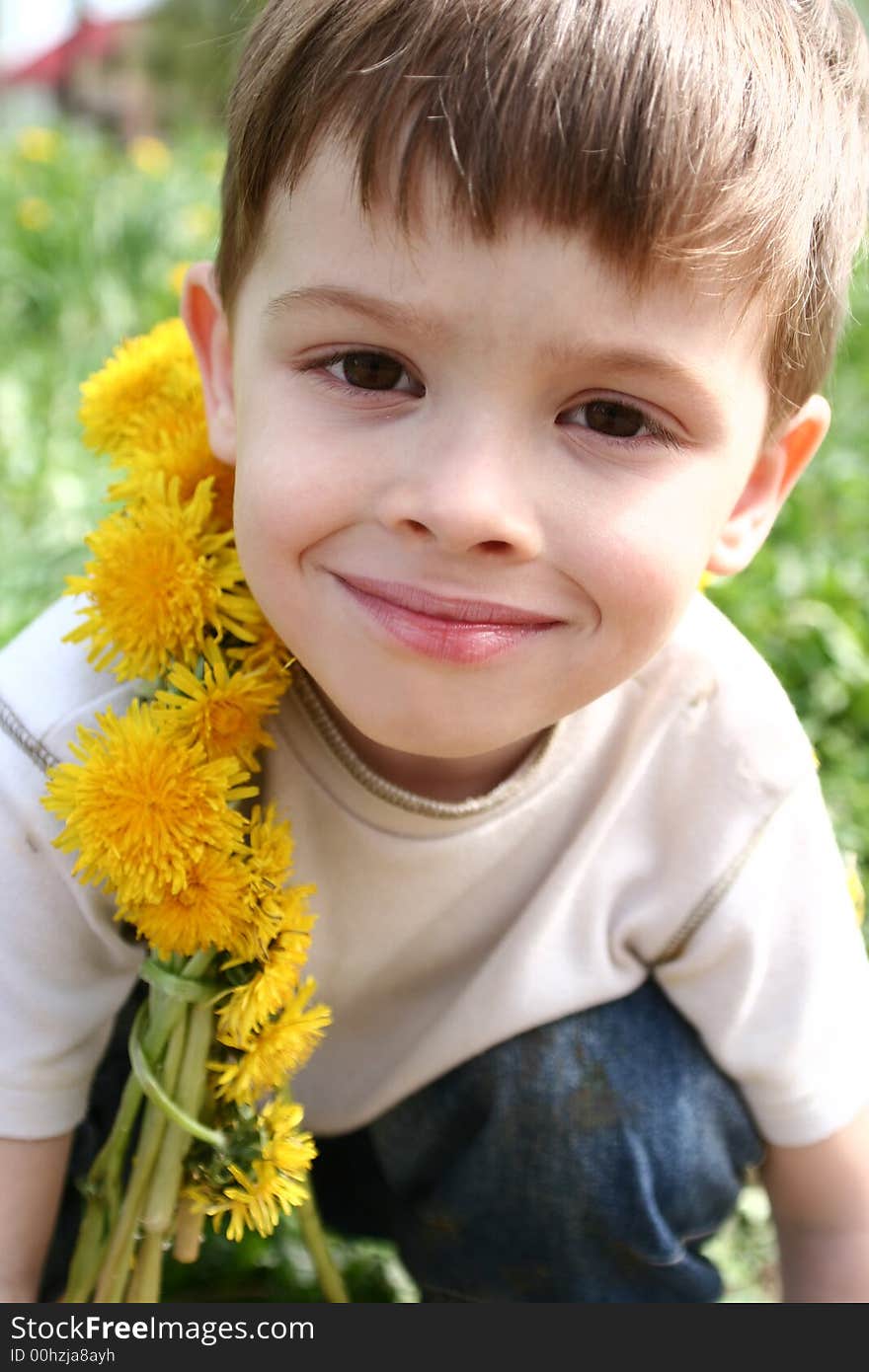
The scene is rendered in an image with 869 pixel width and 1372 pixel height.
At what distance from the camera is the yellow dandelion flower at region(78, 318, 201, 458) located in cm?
143

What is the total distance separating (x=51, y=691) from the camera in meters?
1.34

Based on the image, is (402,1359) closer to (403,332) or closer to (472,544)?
(472,544)

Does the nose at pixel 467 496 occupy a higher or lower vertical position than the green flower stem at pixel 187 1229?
higher

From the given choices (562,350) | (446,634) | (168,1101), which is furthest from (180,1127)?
(562,350)

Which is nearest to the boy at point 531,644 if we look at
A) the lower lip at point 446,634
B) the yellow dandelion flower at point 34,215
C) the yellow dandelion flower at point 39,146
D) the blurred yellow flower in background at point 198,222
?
the lower lip at point 446,634

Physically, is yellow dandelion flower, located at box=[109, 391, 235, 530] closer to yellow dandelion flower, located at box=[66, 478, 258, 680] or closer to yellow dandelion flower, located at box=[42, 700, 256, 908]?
yellow dandelion flower, located at box=[66, 478, 258, 680]

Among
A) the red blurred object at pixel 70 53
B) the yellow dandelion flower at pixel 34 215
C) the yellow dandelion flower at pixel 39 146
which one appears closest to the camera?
the yellow dandelion flower at pixel 34 215

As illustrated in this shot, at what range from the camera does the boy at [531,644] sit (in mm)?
1069

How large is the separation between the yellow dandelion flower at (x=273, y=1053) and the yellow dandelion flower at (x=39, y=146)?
4.43 m

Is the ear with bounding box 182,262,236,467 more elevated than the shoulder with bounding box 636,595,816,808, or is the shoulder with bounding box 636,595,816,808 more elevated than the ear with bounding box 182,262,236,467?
the ear with bounding box 182,262,236,467

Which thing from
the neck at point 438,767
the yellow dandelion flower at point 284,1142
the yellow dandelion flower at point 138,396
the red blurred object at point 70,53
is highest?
the red blurred object at point 70,53

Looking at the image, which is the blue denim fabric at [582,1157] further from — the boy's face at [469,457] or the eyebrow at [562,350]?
the eyebrow at [562,350]

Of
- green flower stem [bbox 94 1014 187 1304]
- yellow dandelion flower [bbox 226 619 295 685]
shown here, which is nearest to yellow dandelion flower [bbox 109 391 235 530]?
yellow dandelion flower [bbox 226 619 295 685]

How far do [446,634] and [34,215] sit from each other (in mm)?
3816
